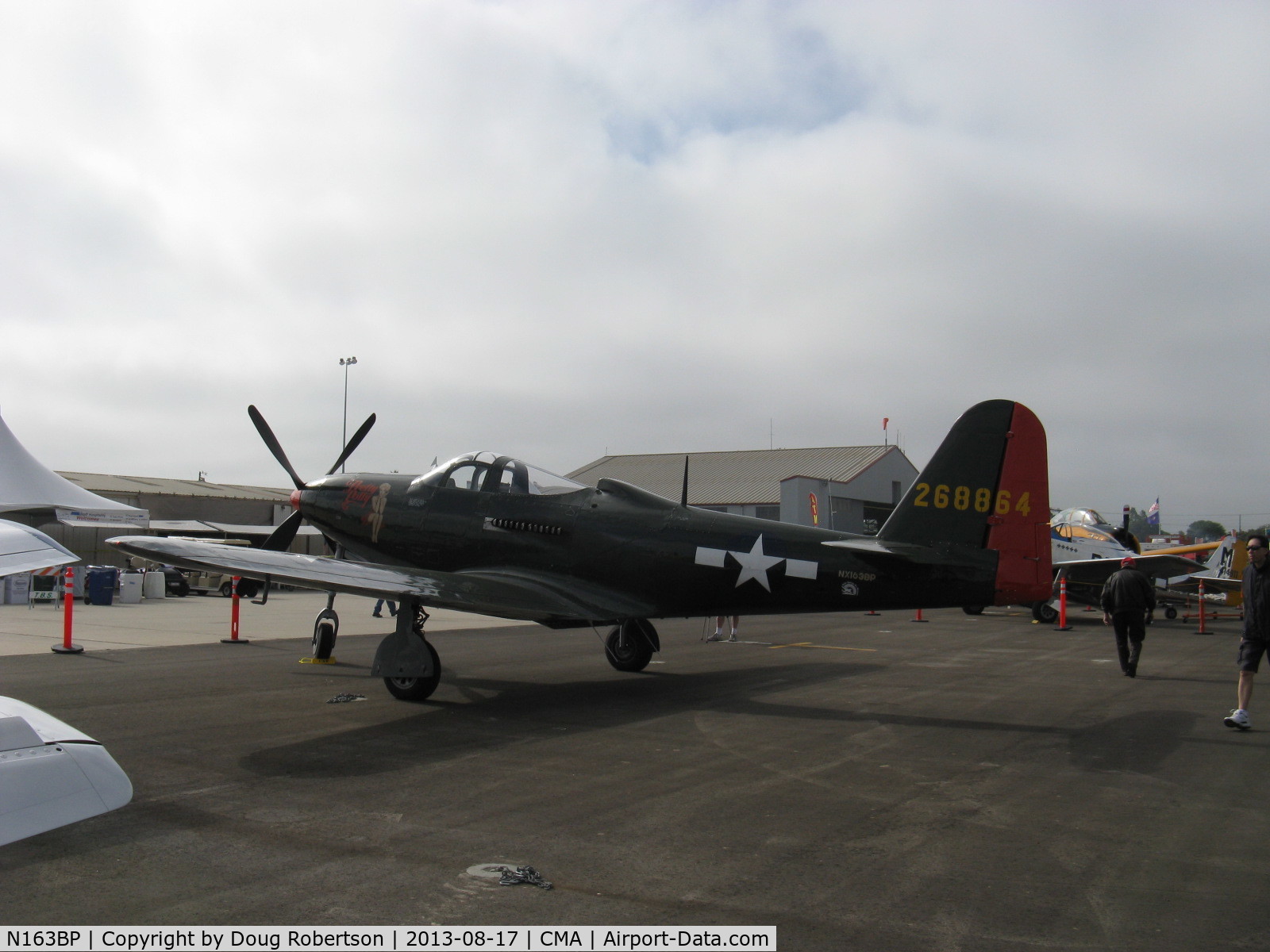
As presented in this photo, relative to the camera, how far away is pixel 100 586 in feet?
81.3

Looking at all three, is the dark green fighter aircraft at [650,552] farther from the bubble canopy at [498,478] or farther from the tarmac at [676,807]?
the tarmac at [676,807]

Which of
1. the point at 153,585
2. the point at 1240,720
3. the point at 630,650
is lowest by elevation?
the point at 153,585

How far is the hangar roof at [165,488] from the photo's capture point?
43.3m

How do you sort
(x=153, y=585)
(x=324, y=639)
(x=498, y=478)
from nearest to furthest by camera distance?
(x=498, y=478) < (x=324, y=639) < (x=153, y=585)

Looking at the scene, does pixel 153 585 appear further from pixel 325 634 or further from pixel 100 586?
pixel 325 634


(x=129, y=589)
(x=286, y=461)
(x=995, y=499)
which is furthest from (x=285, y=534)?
(x=129, y=589)

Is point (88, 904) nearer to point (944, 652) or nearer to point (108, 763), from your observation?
point (108, 763)

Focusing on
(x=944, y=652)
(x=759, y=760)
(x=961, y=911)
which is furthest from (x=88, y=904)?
(x=944, y=652)

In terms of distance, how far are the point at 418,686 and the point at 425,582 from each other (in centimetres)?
105

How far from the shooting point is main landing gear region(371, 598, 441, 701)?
888 cm

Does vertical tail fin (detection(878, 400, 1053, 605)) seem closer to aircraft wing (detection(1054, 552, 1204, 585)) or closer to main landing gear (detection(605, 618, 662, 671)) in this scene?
main landing gear (detection(605, 618, 662, 671))

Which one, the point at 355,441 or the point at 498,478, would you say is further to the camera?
the point at 355,441

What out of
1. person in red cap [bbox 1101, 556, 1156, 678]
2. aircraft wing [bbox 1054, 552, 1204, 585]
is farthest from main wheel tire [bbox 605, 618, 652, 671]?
aircraft wing [bbox 1054, 552, 1204, 585]

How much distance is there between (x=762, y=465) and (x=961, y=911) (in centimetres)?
6012
